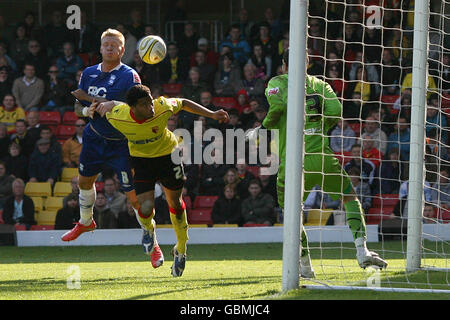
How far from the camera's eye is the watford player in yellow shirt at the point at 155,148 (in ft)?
27.3

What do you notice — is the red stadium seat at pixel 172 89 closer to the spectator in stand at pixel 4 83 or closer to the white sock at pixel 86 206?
the spectator in stand at pixel 4 83

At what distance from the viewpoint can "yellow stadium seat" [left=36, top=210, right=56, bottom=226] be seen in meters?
15.5

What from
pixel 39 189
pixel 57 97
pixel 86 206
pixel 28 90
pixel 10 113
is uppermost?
pixel 28 90

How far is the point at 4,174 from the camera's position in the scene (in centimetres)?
1580

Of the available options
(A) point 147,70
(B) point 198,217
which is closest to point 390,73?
(B) point 198,217

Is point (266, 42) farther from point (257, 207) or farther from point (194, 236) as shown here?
point (194, 236)

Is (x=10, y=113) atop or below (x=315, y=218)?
atop

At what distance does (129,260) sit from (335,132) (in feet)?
19.0

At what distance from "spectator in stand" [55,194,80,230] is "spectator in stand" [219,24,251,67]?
226 inches

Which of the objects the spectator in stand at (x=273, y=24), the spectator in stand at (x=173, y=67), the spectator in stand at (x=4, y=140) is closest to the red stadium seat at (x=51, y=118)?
the spectator in stand at (x=4, y=140)

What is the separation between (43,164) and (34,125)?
3.94ft

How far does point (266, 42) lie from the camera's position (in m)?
18.7
